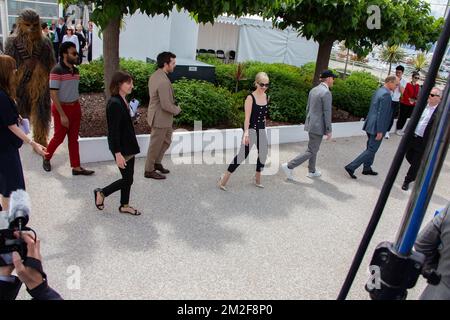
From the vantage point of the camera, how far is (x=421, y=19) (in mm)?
10742

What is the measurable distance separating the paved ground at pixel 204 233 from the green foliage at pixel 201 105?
5.01 feet

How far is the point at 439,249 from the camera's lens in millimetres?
2555

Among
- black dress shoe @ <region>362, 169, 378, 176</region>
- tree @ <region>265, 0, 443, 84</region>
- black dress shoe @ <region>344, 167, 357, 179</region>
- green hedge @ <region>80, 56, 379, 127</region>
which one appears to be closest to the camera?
black dress shoe @ <region>344, 167, 357, 179</region>

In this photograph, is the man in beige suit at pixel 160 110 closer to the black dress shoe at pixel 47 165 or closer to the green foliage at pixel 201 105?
the black dress shoe at pixel 47 165

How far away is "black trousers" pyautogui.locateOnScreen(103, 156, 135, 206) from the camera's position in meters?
4.89


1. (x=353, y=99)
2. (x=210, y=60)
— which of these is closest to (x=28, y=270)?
(x=353, y=99)

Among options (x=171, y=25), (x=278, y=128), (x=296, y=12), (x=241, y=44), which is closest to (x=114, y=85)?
(x=278, y=128)

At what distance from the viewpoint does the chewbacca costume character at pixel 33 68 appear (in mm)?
5828

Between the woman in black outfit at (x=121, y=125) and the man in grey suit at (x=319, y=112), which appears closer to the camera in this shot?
the woman in black outfit at (x=121, y=125)

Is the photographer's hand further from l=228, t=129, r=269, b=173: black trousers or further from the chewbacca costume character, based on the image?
the chewbacca costume character

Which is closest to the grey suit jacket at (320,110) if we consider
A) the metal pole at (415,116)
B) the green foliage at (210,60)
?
the metal pole at (415,116)

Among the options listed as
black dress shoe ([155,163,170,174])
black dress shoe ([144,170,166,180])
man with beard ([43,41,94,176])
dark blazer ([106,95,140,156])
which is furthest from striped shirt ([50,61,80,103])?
black dress shoe ([155,163,170,174])

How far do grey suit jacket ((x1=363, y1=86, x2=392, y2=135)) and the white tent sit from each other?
37.6ft

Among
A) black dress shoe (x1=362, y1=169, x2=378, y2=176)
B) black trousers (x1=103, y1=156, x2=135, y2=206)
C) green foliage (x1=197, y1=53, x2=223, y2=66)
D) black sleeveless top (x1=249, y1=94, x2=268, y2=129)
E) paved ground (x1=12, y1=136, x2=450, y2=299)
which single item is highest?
black sleeveless top (x1=249, y1=94, x2=268, y2=129)
